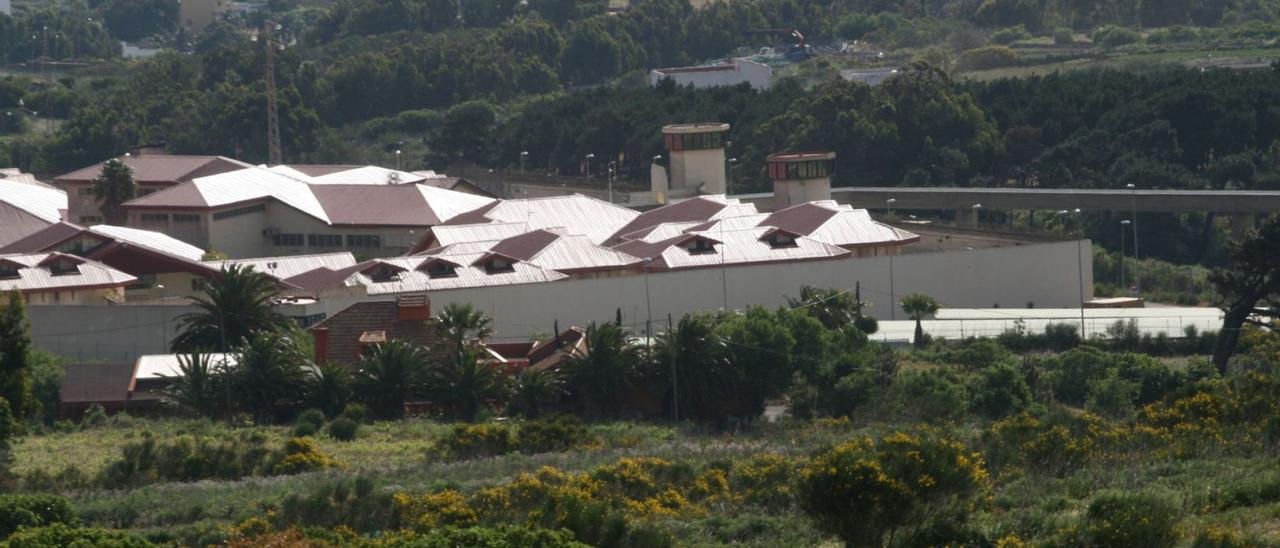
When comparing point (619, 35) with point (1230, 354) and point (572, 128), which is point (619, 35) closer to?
point (572, 128)

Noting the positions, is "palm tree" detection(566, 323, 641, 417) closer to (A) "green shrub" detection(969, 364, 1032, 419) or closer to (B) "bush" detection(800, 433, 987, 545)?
(A) "green shrub" detection(969, 364, 1032, 419)

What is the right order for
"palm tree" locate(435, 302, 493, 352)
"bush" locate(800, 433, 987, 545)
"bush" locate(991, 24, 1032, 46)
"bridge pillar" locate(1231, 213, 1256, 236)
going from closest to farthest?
"bush" locate(800, 433, 987, 545) < "palm tree" locate(435, 302, 493, 352) < "bridge pillar" locate(1231, 213, 1256, 236) < "bush" locate(991, 24, 1032, 46)

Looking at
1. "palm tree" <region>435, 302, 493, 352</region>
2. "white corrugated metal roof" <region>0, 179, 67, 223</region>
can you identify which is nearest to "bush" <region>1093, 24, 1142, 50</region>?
"white corrugated metal roof" <region>0, 179, 67, 223</region>

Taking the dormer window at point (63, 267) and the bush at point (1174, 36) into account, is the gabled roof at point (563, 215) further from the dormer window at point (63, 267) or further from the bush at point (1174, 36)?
the bush at point (1174, 36)

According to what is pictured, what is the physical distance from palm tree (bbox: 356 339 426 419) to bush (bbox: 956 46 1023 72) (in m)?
93.7

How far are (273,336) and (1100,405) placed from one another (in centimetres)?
1815

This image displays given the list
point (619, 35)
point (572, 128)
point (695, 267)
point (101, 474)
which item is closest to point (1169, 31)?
point (619, 35)

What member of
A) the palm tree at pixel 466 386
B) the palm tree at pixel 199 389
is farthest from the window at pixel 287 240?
the palm tree at pixel 466 386

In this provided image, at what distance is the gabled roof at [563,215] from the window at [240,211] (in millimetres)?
7028

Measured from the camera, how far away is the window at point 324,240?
85.6 meters

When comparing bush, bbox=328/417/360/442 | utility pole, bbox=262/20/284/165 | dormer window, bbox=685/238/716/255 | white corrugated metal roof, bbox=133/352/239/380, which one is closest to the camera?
bush, bbox=328/417/360/442

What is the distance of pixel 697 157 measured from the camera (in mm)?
94000

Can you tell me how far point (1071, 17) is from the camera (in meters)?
167

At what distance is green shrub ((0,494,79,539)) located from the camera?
118 feet
